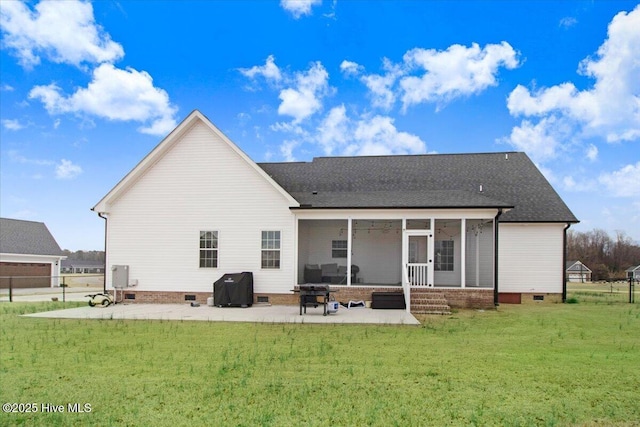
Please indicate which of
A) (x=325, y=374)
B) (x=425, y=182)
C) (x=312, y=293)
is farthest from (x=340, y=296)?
(x=325, y=374)

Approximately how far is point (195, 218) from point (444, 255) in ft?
35.3

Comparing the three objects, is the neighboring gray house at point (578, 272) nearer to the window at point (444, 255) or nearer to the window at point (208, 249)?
the window at point (444, 255)

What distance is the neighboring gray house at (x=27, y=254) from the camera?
36.6 meters

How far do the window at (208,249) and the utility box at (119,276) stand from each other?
9.99ft

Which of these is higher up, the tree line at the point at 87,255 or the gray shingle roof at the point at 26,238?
the gray shingle roof at the point at 26,238

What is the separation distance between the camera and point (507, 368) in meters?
7.55

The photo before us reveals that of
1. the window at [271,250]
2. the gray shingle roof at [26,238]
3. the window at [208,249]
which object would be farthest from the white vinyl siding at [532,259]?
the gray shingle roof at [26,238]

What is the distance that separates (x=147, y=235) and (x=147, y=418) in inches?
560

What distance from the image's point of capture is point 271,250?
17844mm

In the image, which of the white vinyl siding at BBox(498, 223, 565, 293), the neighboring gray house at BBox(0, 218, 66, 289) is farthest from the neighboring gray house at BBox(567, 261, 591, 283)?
the neighboring gray house at BBox(0, 218, 66, 289)

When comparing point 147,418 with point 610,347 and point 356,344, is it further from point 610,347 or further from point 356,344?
point 610,347

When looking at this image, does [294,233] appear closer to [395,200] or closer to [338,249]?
[338,249]

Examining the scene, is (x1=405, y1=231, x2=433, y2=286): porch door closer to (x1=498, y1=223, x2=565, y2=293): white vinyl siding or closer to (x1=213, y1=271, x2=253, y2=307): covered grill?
(x1=498, y1=223, x2=565, y2=293): white vinyl siding

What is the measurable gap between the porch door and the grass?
4.62 m
